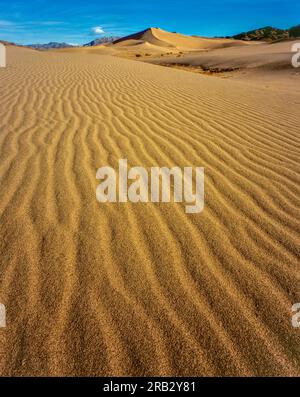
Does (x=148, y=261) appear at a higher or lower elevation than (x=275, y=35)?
lower

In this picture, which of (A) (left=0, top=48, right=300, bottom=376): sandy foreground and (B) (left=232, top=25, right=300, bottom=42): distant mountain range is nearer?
(A) (left=0, top=48, right=300, bottom=376): sandy foreground

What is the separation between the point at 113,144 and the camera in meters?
4.19

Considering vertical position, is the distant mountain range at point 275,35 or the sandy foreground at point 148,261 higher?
the distant mountain range at point 275,35

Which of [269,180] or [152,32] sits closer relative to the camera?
[269,180]

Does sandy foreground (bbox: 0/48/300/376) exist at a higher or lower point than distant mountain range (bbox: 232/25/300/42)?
lower

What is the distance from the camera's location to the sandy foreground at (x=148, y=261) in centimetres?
167

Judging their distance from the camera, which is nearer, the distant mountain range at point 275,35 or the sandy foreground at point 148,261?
the sandy foreground at point 148,261

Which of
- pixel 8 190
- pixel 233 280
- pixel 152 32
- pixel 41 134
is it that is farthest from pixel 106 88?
pixel 152 32

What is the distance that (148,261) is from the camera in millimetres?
2236

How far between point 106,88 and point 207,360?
786 cm

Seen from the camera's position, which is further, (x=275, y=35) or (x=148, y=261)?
(x=275, y=35)

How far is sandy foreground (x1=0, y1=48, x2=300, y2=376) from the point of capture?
1674mm

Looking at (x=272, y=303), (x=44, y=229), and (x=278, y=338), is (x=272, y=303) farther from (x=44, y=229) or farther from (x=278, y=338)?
(x=44, y=229)

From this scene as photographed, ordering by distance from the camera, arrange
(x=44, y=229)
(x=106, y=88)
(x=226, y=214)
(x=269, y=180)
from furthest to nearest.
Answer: (x=106, y=88), (x=269, y=180), (x=226, y=214), (x=44, y=229)
